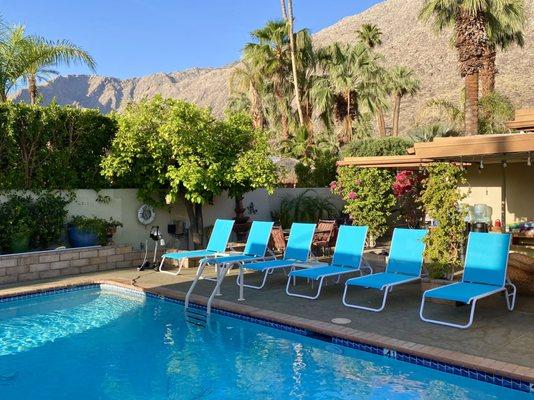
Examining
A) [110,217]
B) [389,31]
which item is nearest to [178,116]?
[110,217]

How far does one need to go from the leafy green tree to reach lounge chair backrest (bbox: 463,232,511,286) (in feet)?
20.0

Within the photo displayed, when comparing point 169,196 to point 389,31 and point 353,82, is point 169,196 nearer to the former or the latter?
point 353,82

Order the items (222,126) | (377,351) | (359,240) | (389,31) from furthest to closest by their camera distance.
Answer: (389,31), (222,126), (359,240), (377,351)

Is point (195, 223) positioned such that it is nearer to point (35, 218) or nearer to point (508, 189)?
point (35, 218)

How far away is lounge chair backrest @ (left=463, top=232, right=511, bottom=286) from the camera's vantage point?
7.06 m

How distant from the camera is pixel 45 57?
1467 cm

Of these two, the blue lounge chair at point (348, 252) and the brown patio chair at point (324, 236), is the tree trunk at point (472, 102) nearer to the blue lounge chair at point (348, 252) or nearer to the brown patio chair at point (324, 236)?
the brown patio chair at point (324, 236)

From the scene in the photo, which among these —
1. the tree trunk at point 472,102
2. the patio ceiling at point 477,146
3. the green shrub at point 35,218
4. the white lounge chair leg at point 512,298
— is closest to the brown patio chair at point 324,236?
the patio ceiling at point 477,146

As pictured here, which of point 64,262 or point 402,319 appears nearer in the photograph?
point 402,319

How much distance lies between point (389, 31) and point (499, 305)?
89092 millimetres

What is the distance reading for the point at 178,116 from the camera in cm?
1219

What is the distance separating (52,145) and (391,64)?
6781 cm

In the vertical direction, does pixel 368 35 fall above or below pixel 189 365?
above

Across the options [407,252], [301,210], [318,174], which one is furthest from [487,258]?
[318,174]
